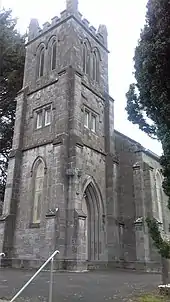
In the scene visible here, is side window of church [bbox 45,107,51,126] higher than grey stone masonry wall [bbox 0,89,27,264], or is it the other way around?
side window of church [bbox 45,107,51,126]

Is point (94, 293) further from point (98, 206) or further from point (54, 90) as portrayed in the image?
point (54, 90)

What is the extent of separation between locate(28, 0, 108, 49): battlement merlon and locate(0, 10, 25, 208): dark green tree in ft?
5.09

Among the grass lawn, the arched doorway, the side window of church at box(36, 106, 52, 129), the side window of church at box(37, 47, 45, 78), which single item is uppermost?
the side window of church at box(37, 47, 45, 78)

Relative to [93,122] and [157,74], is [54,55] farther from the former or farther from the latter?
[157,74]

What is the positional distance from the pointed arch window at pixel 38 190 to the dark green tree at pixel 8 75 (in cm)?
874

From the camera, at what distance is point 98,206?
63.8 ft

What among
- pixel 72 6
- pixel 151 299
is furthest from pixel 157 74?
pixel 72 6

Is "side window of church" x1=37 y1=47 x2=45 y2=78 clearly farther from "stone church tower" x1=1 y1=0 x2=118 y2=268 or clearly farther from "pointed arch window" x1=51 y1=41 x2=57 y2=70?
"pointed arch window" x1=51 y1=41 x2=57 y2=70

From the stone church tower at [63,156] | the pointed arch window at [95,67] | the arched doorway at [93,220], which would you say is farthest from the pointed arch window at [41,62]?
the arched doorway at [93,220]

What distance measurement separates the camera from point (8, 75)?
25641mm

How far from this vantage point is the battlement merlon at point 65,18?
2227 cm

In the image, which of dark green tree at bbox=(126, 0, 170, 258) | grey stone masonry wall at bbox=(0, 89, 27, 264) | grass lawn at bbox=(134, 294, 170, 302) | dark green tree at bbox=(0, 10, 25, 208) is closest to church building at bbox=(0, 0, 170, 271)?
grey stone masonry wall at bbox=(0, 89, 27, 264)

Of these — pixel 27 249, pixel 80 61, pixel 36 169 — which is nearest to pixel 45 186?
pixel 36 169

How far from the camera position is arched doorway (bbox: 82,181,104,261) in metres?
18.5
